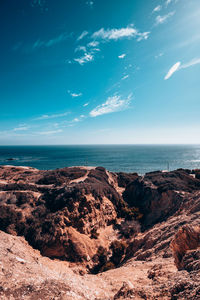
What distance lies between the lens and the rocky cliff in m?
6.99

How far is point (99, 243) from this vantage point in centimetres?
2008

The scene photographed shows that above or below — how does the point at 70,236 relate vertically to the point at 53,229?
below

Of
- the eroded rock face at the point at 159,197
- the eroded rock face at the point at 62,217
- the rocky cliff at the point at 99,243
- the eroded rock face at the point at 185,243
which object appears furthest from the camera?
the eroded rock face at the point at 159,197

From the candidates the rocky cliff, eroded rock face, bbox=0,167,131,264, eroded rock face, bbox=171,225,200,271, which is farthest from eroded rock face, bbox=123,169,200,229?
eroded rock face, bbox=171,225,200,271

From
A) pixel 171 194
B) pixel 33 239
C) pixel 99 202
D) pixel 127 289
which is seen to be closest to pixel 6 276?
pixel 127 289

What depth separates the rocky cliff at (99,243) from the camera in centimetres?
699

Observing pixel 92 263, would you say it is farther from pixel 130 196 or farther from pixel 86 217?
pixel 130 196

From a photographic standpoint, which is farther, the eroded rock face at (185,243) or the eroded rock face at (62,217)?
the eroded rock face at (62,217)

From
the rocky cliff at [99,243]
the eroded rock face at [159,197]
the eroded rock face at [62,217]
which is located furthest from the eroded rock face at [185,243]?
the eroded rock face at [159,197]

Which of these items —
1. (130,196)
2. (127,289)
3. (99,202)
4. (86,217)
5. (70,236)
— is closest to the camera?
(127,289)

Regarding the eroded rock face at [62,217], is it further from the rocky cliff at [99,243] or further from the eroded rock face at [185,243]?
the eroded rock face at [185,243]

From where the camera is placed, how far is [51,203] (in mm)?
23281

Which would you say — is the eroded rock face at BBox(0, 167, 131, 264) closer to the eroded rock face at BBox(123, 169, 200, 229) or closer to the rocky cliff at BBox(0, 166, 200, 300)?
the rocky cliff at BBox(0, 166, 200, 300)

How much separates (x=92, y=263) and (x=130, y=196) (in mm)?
19761
